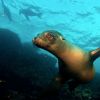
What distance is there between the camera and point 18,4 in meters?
22.6

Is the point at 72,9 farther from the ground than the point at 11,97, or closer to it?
farther from the ground

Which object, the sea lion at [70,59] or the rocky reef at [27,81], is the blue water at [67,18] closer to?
the rocky reef at [27,81]

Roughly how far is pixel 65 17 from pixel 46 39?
19.4m

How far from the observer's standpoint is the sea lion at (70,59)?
3.81 meters

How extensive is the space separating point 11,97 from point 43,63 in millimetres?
8337

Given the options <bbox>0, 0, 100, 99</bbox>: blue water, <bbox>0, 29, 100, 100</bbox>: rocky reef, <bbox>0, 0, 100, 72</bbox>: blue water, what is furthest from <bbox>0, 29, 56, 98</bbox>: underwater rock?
<bbox>0, 0, 100, 72</bbox>: blue water

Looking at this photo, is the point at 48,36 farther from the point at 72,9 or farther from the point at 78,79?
the point at 72,9

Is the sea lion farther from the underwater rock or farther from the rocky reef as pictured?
the underwater rock

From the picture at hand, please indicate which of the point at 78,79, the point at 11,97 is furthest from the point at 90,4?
the point at 78,79

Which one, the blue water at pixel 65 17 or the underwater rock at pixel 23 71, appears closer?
the underwater rock at pixel 23 71

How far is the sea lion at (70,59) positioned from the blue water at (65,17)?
14223 mm

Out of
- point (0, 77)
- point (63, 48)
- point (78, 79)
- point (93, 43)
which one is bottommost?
point (78, 79)

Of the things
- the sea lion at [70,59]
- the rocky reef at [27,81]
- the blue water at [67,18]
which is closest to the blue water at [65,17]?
the blue water at [67,18]

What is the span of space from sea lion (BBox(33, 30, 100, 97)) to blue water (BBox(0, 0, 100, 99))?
1422 cm
